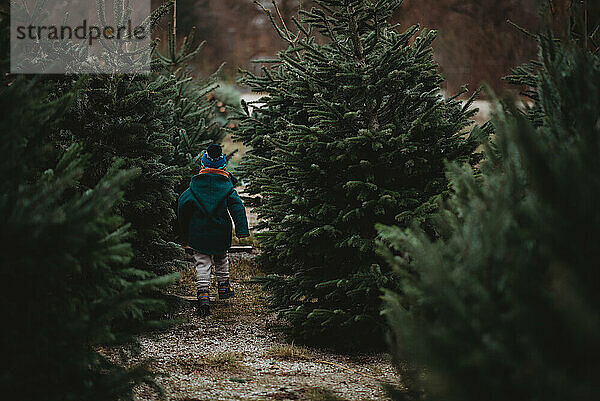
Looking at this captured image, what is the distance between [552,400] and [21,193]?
1805 mm

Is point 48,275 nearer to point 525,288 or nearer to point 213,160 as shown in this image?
point 525,288

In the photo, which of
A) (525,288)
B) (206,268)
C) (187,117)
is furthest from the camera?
(187,117)

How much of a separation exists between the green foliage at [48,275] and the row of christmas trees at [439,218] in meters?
1.06

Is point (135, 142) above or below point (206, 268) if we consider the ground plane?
above

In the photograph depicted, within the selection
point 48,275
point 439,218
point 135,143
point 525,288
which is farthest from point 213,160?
point 525,288

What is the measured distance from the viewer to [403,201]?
170 inches

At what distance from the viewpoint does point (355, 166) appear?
4418mm

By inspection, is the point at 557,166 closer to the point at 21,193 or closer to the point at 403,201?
the point at 21,193

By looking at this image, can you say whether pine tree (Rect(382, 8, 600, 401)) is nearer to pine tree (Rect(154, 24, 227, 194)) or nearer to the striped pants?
the striped pants

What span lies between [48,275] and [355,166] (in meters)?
2.77

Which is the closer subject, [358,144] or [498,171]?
[498,171]

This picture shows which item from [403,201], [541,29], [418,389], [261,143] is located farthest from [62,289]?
[261,143]

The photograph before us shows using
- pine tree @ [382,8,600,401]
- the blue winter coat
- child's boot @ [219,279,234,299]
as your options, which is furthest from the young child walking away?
pine tree @ [382,8,600,401]

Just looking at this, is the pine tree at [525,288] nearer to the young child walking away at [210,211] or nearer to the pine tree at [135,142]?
the pine tree at [135,142]
